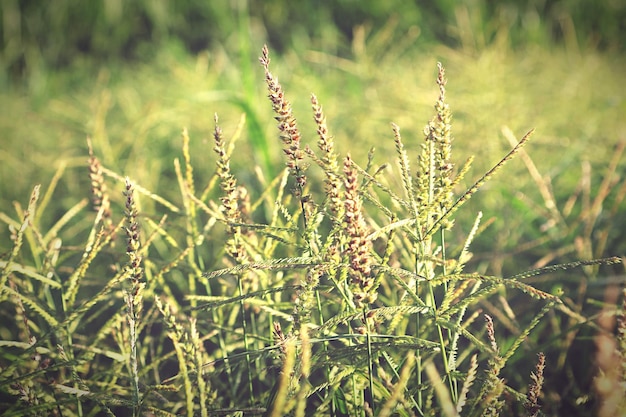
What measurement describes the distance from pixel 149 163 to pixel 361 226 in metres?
1.43

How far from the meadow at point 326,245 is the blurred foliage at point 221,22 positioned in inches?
20.6

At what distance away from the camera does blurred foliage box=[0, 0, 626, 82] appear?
10.6ft

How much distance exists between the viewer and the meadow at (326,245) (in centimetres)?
46

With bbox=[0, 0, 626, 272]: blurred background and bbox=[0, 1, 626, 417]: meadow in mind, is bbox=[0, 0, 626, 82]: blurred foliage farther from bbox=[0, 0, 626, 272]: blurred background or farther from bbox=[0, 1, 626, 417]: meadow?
bbox=[0, 1, 626, 417]: meadow

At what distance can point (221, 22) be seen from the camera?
334 centimetres

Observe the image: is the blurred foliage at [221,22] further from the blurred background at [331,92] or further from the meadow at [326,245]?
the meadow at [326,245]

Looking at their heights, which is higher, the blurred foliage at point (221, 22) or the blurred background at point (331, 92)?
the blurred foliage at point (221, 22)

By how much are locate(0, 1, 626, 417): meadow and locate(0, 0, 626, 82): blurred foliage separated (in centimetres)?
52

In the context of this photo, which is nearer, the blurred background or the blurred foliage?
the blurred background

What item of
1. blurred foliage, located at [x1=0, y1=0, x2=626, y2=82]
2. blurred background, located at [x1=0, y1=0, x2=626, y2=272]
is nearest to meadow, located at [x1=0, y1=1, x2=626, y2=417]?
blurred background, located at [x1=0, y1=0, x2=626, y2=272]

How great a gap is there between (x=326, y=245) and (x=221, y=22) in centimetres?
312

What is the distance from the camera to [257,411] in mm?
508

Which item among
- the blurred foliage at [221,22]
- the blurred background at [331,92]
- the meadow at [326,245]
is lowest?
the meadow at [326,245]

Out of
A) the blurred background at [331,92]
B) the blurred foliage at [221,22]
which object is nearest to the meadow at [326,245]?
the blurred background at [331,92]
